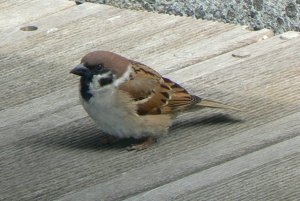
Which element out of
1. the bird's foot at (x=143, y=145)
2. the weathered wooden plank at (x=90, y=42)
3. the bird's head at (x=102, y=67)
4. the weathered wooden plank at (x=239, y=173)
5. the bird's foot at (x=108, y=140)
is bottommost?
the bird's foot at (x=108, y=140)

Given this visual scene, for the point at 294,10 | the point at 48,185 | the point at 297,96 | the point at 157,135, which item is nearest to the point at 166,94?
the point at 157,135

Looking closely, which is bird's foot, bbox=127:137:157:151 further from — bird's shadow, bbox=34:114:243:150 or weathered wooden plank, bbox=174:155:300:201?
weathered wooden plank, bbox=174:155:300:201

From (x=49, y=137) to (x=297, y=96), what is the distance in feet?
3.69

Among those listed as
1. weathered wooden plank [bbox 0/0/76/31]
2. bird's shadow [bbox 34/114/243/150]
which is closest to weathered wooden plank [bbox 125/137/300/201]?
bird's shadow [bbox 34/114/243/150]

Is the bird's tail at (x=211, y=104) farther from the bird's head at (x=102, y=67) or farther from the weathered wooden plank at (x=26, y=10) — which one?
the weathered wooden plank at (x=26, y=10)

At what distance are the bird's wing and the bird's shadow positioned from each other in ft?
0.29

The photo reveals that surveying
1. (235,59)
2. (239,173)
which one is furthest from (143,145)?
(235,59)

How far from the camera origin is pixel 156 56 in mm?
5125

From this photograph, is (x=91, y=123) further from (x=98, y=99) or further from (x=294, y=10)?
(x=294, y=10)

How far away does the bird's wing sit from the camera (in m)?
4.51

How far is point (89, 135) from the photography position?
177 inches

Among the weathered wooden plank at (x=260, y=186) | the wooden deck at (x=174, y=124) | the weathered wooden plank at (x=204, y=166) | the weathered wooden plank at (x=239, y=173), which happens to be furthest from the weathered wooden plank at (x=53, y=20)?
the weathered wooden plank at (x=260, y=186)

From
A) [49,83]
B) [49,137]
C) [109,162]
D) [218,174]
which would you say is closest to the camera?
[218,174]

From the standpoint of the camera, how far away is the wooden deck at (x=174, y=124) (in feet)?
12.4
